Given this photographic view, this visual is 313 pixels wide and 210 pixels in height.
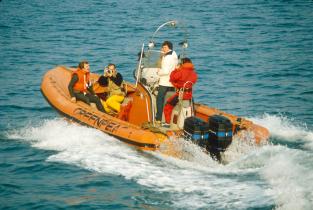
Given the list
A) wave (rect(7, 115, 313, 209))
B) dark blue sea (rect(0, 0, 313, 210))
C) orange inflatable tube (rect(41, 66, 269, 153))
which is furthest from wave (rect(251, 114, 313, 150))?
orange inflatable tube (rect(41, 66, 269, 153))

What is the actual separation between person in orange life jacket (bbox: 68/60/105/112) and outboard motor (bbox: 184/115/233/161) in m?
2.87

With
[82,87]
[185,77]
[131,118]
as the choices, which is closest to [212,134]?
[185,77]

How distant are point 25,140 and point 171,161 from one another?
3.65 m

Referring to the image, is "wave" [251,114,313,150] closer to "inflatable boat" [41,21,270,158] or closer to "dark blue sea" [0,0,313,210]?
"dark blue sea" [0,0,313,210]

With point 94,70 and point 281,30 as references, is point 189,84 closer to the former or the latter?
point 94,70

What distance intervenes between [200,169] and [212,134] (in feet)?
2.33

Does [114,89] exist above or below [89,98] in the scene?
above

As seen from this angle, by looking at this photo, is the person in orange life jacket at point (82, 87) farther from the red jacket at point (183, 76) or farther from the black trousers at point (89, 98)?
the red jacket at point (183, 76)

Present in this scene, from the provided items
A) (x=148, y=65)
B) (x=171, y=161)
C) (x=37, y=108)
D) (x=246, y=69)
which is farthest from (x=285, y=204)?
(x=246, y=69)

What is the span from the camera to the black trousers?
40.8 ft

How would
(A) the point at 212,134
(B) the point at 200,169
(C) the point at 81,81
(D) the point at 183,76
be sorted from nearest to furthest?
(B) the point at 200,169
(A) the point at 212,134
(D) the point at 183,76
(C) the point at 81,81

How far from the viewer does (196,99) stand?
656 inches

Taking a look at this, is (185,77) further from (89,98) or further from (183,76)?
(89,98)

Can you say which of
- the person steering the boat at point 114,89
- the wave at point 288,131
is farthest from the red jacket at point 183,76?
the wave at point 288,131
